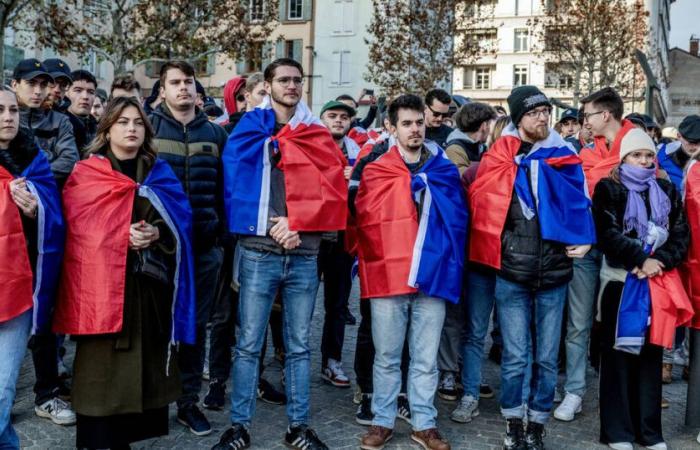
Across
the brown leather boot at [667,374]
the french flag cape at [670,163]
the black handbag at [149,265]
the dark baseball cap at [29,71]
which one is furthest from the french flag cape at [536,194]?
the dark baseball cap at [29,71]

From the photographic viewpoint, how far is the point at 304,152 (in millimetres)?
4750

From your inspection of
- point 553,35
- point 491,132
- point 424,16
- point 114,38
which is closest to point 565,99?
point 553,35

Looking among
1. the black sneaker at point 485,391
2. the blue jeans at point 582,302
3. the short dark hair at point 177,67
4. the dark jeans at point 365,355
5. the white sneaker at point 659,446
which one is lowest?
the white sneaker at point 659,446

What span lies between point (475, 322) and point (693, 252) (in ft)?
5.58

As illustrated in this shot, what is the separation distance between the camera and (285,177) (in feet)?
15.4

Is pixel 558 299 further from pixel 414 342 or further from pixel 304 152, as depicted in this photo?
pixel 304 152

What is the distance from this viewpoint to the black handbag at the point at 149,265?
14.0 ft

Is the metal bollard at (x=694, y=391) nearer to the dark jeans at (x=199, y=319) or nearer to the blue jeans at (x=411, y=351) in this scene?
the blue jeans at (x=411, y=351)

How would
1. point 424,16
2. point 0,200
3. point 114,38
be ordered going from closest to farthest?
point 0,200 → point 114,38 → point 424,16

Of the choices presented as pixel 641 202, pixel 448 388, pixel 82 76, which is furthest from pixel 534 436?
pixel 82 76

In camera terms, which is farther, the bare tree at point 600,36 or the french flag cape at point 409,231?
the bare tree at point 600,36

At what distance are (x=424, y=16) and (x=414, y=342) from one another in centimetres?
2592

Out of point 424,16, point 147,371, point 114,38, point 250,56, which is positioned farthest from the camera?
point 424,16

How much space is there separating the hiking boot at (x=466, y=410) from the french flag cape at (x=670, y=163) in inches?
124
